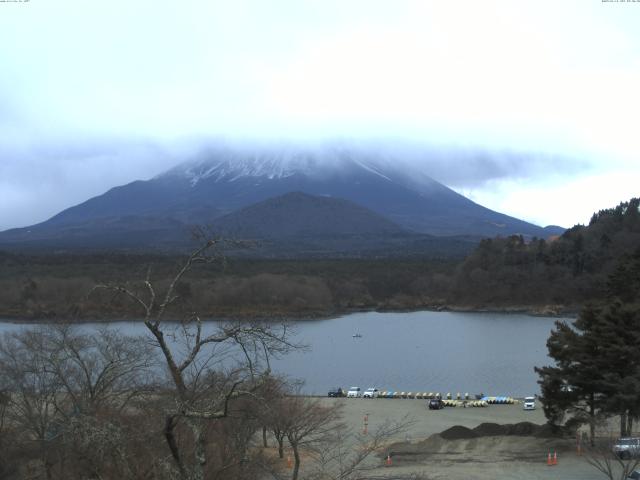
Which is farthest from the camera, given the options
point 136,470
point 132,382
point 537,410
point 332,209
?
point 332,209

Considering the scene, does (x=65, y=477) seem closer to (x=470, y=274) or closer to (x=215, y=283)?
(x=215, y=283)

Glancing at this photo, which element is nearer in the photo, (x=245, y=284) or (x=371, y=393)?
(x=371, y=393)

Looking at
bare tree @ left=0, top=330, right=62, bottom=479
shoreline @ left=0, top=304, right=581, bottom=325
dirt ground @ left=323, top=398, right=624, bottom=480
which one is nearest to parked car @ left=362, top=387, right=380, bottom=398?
dirt ground @ left=323, top=398, right=624, bottom=480

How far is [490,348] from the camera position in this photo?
3712 cm

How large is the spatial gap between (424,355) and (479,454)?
20473mm

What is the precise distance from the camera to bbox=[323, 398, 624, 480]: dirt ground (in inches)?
521

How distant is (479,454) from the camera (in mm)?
15258

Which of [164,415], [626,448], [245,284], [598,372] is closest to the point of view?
[164,415]

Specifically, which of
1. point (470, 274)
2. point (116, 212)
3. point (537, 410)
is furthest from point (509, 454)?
point (116, 212)

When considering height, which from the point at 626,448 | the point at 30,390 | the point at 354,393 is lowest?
the point at 354,393

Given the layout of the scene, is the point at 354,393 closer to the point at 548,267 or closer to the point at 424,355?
the point at 424,355

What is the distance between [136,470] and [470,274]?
62.3 metres

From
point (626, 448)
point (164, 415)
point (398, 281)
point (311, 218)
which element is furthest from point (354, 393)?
point (311, 218)

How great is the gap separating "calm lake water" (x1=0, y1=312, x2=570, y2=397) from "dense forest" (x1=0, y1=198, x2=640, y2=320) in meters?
7.87
